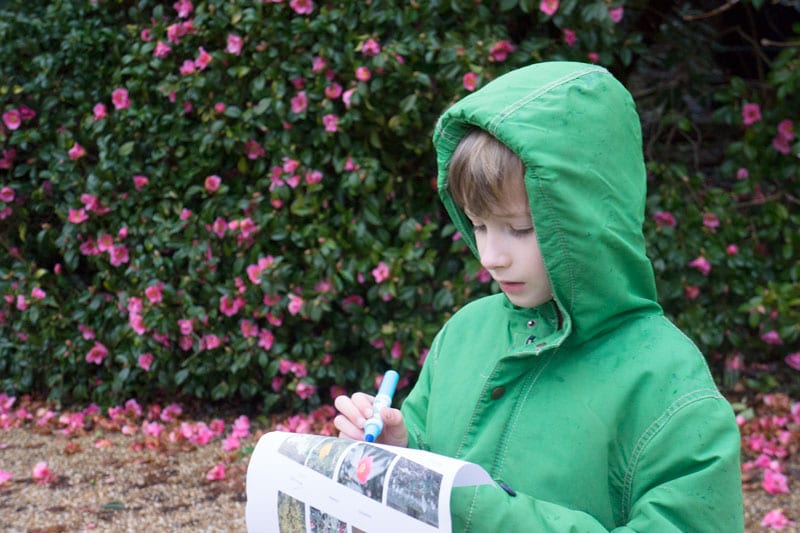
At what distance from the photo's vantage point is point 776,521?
2.80 metres

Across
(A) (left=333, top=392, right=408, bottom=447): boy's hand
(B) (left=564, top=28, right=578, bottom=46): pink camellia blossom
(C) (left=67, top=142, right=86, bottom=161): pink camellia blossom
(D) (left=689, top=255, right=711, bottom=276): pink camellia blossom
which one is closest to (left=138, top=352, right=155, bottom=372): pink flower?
(C) (left=67, top=142, right=86, bottom=161): pink camellia blossom

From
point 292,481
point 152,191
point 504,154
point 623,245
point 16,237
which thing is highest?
point 504,154

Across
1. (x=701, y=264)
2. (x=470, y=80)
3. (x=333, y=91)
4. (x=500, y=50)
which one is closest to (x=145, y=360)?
(x=333, y=91)

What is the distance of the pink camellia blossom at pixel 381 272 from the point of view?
132 inches

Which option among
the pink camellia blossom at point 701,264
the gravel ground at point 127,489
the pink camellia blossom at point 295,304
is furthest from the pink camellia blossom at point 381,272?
the pink camellia blossom at point 701,264

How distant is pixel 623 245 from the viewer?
1.25 m

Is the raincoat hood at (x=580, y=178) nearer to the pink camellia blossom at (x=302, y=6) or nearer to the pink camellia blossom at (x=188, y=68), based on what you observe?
the pink camellia blossom at (x=302, y=6)

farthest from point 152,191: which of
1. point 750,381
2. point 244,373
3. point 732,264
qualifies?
point 750,381

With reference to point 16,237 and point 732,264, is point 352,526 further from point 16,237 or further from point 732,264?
point 16,237

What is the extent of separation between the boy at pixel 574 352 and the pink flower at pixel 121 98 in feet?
9.07

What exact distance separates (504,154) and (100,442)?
2.91 m

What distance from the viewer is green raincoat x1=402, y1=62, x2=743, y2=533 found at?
1.11 metres

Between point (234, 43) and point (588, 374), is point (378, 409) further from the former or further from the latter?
point (234, 43)

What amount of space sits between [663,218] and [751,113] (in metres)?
0.64
